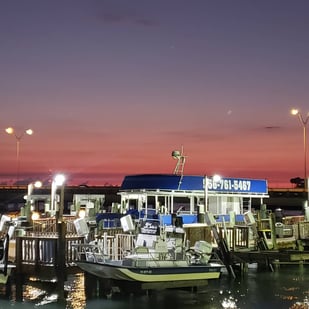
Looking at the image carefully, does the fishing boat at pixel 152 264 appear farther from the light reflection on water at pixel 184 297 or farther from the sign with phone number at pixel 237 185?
the sign with phone number at pixel 237 185

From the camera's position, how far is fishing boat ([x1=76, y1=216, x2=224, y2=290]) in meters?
19.1

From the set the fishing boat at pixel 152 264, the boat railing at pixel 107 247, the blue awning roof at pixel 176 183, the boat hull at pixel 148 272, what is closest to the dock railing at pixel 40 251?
the boat railing at pixel 107 247

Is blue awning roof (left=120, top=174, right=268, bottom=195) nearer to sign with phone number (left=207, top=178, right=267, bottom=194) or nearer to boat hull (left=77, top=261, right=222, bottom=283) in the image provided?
sign with phone number (left=207, top=178, right=267, bottom=194)

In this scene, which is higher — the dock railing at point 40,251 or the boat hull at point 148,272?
the dock railing at point 40,251

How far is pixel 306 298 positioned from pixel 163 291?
5.36 m

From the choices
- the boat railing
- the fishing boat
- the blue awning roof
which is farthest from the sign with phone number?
the fishing boat

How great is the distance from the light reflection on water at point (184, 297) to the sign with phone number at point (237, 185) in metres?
9.15

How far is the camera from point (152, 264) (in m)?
19.3

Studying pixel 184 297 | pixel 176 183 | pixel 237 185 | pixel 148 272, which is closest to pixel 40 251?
pixel 148 272

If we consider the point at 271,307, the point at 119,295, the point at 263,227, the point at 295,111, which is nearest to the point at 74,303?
the point at 119,295

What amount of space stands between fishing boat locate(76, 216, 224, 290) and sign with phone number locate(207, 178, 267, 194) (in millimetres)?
12224

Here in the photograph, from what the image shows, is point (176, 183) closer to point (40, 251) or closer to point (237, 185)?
point (237, 185)

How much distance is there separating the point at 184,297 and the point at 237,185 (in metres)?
14.9

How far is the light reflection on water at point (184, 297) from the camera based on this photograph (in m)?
19.4
